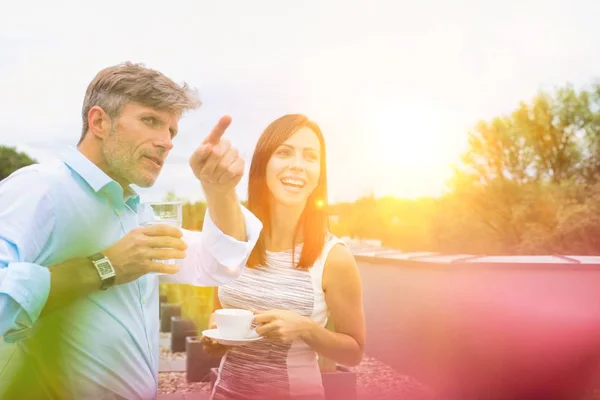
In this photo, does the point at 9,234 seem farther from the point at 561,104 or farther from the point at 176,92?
the point at 561,104

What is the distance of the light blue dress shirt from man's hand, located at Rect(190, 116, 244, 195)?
0.44 feet

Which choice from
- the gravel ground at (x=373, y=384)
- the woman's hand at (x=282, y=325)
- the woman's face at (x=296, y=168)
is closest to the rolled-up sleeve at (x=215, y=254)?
the woman's hand at (x=282, y=325)

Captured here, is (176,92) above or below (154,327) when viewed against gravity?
above

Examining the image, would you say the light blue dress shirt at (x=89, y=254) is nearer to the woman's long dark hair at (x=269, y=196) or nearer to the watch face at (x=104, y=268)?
the watch face at (x=104, y=268)

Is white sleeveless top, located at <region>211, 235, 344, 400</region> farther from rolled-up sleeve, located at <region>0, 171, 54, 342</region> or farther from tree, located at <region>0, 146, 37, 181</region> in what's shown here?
tree, located at <region>0, 146, 37, 181</region>

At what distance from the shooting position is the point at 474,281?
8.39 feet

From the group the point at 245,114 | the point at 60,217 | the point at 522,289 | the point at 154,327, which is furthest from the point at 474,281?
the point at 60,217

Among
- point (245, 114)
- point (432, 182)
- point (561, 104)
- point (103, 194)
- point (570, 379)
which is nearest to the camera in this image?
point (103, 194)

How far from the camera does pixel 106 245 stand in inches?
38.3

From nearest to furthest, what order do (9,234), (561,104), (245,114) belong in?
Answer: (9,234), (245,114), (561,104)

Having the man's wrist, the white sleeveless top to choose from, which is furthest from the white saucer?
the man's wrist

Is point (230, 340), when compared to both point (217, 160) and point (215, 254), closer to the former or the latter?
point (215, 254)

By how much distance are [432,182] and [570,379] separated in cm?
104

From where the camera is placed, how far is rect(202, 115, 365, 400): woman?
1.28 m
